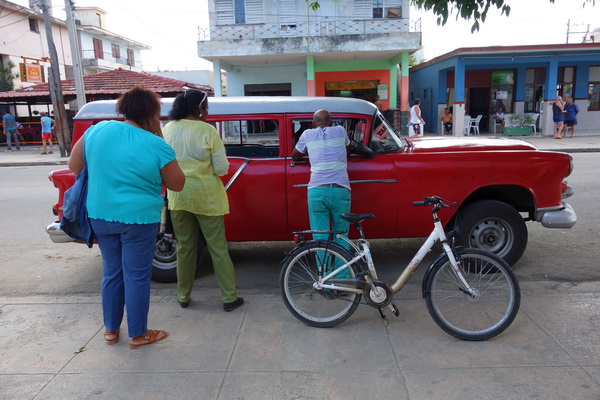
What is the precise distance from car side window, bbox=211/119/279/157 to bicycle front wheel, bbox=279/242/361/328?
142cm

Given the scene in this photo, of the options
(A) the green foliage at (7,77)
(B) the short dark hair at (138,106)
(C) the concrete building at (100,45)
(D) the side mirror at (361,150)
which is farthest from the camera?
(C) the concrete building at (100,45)

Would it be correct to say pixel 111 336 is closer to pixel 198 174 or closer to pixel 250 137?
pixel 198 174

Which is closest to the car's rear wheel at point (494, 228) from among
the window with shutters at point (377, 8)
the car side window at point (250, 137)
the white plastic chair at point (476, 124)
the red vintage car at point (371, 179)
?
the red vintage car at point (371, 179)

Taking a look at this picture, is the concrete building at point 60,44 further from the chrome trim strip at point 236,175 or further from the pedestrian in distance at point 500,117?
the chrome trim strip at point 236,175

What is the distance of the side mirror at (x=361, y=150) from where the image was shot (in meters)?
4.71

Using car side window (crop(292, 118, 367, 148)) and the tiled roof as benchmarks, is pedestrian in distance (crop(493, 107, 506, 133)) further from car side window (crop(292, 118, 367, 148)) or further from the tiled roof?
car side window (crop(292, 118, 367, 148))

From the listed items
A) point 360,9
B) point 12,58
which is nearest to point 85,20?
point 12,58

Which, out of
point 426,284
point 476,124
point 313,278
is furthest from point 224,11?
point 426,284

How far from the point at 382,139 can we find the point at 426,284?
191 cm

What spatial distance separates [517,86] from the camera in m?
21.9

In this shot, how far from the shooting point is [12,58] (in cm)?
3200

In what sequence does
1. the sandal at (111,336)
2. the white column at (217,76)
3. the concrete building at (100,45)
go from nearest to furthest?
the sandal at (111,336), the white column at (217,76), the concrete building at (100,45)

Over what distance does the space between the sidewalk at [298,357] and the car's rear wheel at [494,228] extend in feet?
2.21

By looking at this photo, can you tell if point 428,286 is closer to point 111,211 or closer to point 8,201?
→ point 111,211
